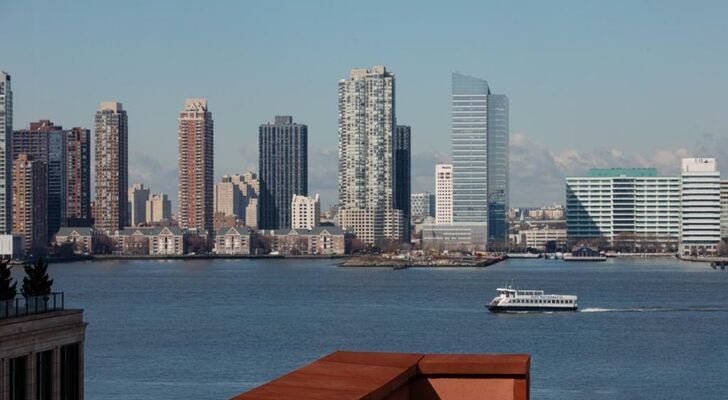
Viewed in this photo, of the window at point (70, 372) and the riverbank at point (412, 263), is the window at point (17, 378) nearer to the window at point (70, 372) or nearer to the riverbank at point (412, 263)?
the window at point (70, 372)

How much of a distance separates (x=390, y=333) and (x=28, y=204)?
14195 centimetres

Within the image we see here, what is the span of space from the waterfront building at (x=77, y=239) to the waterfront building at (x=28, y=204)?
6.52ft

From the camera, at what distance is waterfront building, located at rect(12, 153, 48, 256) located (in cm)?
18450

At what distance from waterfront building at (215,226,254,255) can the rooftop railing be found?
17589 cm

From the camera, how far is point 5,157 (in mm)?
181000

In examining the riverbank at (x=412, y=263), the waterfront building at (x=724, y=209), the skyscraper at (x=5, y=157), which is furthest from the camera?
the skyscraper at (x=5, y=157)

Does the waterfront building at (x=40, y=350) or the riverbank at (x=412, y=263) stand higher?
the waterfront building at (x=40, y=350)

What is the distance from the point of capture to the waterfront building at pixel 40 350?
14.3m

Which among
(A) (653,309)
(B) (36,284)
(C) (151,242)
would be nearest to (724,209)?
(C) (151,242)

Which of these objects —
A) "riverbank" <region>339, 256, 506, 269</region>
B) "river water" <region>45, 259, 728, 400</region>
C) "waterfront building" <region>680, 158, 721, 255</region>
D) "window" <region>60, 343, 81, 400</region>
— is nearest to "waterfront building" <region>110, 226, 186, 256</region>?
"riverbank" <region>339, 256, 506, 269</region>

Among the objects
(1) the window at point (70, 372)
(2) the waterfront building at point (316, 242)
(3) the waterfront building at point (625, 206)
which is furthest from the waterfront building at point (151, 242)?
(1) the window at point (70, 372)

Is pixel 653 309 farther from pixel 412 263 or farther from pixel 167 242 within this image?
pixel 167 242

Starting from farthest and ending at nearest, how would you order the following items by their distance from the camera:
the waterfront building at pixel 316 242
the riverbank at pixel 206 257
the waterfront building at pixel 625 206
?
the waterfront building at pixel 316 242
the riverbank at pixel 206 257
the waterfront building at pixel 625 206

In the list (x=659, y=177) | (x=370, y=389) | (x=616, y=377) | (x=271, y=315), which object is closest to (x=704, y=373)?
(x=616, y=377)
